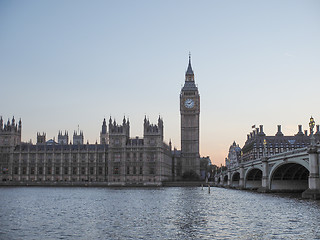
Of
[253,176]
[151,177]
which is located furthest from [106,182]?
[253,176]

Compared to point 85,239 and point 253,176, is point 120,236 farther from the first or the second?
point 253,176

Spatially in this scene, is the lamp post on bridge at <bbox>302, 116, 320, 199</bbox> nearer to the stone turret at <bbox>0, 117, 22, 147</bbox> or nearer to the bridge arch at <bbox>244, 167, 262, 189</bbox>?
the bridge arch at <bbox>244, 167, 262, 189</bbox>

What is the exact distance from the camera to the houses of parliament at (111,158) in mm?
146375

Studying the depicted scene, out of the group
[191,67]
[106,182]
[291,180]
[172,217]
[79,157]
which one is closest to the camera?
[172,217]

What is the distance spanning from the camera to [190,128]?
17150cm

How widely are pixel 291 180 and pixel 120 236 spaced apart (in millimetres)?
57939

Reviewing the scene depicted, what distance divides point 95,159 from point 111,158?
8.85 m

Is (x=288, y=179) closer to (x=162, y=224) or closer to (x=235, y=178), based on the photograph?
(x=162, y=224)

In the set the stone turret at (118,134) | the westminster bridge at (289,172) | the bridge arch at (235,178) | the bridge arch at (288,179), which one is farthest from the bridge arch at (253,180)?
the stone turret at (118,134)

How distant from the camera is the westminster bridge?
55.2m

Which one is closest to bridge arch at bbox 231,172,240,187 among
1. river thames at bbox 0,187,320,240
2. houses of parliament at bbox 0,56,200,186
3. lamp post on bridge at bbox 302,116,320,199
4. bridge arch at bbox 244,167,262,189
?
bridge arch at bbox 244,167,262,189

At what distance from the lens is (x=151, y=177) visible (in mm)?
145250

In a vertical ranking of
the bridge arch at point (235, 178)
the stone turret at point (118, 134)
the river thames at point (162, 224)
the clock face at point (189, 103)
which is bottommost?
the river thames at point (162, 224)

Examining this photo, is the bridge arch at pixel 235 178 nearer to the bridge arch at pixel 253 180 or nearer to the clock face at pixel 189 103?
the bridge arch at pixel 253 180
